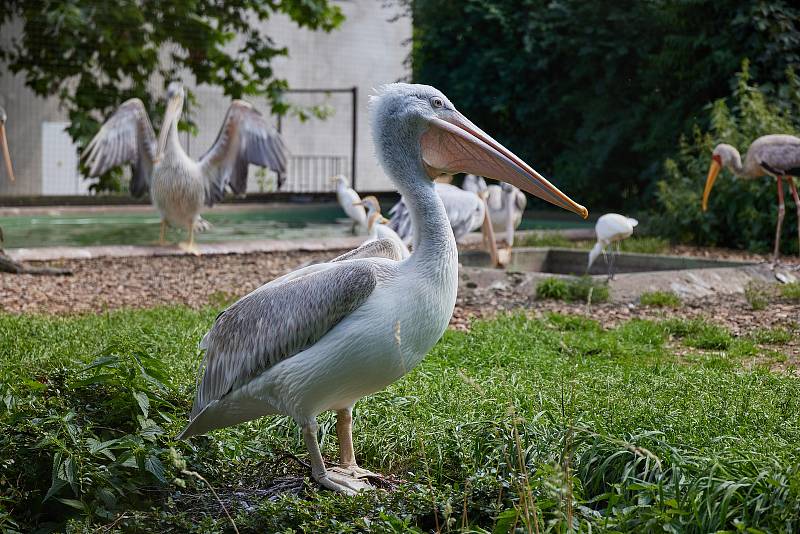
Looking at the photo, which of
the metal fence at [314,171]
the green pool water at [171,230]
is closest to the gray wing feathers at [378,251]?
the green pool water at [171,230]

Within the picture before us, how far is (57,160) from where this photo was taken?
59.9ft

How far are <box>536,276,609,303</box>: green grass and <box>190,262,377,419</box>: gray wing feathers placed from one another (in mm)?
3907

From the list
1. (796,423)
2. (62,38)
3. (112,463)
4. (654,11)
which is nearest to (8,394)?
(112,463)

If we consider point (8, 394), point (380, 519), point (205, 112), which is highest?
point (205, 112)

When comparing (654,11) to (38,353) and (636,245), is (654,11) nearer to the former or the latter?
(636,245)

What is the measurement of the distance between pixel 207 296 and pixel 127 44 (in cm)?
735

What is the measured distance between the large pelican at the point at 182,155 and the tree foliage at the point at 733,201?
14.4 feet

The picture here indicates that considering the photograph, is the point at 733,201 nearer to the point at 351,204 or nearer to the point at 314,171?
the point at 351,204

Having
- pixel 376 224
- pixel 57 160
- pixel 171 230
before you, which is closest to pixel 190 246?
pixel 376 224

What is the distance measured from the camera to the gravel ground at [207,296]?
6164 mm

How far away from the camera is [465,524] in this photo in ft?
8.36

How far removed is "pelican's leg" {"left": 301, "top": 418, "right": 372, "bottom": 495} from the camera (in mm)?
2932

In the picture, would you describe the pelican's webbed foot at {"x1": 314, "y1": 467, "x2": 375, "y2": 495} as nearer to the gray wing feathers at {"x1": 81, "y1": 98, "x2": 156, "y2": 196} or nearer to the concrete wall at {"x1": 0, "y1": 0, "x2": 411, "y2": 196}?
the gray wing feathers at {"x1": 81, "y1": 98, "x2": 156, "y2": 196}

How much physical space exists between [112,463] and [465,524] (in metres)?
1.16
